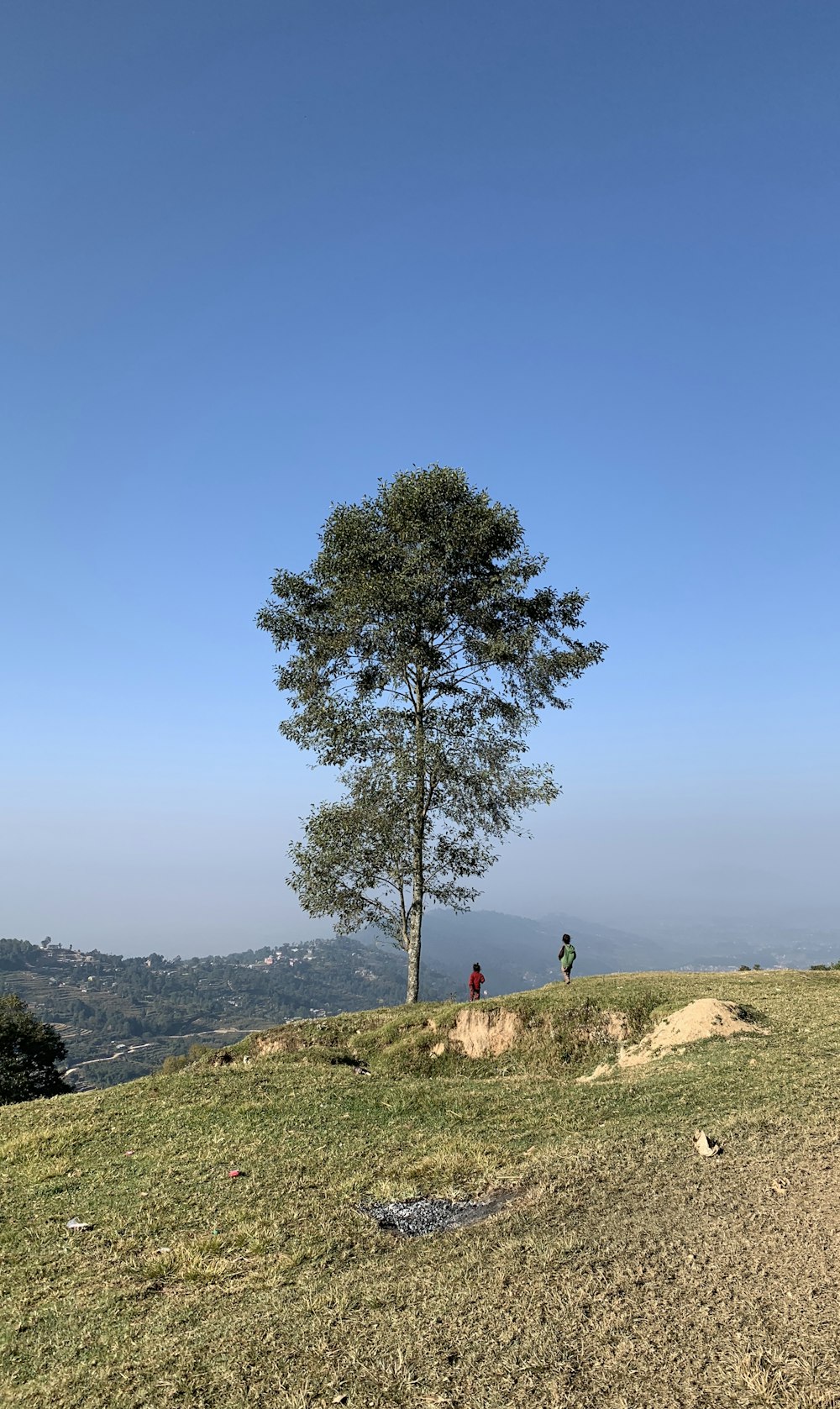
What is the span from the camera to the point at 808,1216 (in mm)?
8820

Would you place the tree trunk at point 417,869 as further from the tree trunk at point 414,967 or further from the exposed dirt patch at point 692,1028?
the exposed dirt patch at point 692,1028

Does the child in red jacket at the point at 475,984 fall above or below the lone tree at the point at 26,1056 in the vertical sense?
above

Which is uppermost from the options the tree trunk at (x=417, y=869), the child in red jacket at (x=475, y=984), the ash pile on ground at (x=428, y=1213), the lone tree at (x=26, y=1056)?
the tree trunk at (x=417, y=869)

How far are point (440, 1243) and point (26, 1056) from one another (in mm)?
44826

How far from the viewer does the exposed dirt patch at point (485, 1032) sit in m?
21.7

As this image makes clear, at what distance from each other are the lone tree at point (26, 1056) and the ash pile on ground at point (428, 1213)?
38857mm

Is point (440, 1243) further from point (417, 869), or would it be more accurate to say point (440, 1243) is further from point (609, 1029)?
point (417, 869)

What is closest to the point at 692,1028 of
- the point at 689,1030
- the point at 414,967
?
the point at 689,1030

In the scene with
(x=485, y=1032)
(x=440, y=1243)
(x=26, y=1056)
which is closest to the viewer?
(x=440, y=1243)

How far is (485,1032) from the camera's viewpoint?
22172 millimetres

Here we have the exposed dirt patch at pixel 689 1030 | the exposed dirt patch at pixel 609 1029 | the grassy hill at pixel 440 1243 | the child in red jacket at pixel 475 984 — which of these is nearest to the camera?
the grassy hill at pixel 440 1243

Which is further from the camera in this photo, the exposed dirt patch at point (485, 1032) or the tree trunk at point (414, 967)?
the tree trunk at point (414, 967)

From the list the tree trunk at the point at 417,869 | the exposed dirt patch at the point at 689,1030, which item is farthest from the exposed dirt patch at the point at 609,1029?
the tree trunk at the point at 417,869

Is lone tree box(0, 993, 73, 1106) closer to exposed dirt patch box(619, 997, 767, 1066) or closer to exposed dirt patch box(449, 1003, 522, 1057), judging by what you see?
exposed dirt patch box(449, 1003, 522, 1057)
